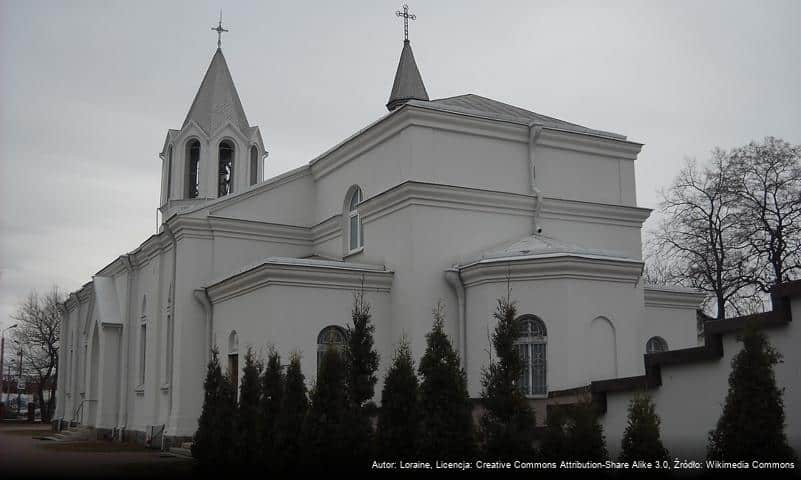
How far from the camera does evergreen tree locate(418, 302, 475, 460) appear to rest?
38.9 ft

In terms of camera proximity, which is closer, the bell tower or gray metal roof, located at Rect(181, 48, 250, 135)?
the bell tower

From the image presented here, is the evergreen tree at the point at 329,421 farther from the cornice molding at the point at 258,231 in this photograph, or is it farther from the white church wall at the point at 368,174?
the cornice molding at the point at 258,231

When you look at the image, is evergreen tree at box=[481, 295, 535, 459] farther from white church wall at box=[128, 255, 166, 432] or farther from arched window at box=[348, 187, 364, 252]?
white church wall at box=[128, 255, 166, 432]

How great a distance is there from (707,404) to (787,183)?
22.4 m

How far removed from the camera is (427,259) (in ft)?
64.1

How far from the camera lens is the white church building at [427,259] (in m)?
18.0

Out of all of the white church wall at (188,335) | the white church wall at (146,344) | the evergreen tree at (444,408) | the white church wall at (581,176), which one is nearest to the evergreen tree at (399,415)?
the evergreen tree at (444,408)

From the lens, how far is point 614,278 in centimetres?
1828

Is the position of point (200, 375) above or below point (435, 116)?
below

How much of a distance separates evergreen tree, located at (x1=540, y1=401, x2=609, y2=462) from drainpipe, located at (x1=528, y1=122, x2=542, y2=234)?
9833 mm

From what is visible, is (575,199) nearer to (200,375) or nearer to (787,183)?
(200,375)

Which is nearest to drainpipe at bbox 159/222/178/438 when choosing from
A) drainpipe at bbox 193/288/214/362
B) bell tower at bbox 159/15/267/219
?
drainpipe at bbox 193/288/214/362

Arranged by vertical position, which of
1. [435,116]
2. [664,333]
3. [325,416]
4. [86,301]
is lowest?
[325,416]

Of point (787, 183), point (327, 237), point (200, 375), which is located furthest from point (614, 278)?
point (787, 183)
